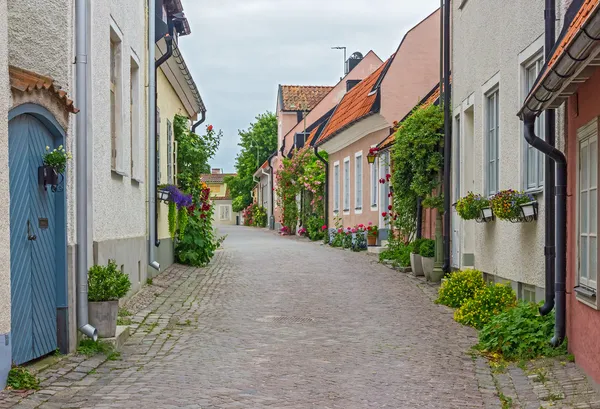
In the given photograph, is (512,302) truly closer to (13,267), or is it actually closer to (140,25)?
(13,267)

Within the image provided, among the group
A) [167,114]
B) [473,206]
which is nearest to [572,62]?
[473,206]

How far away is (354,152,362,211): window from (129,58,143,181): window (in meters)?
14.0

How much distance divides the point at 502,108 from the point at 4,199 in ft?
21.5

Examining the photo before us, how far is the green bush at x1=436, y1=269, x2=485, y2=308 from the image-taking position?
11.4m

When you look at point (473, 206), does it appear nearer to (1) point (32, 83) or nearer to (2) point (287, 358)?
(2) point (287, 358)

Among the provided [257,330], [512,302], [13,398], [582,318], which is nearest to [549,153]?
[582,318]

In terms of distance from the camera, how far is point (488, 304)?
9953mm

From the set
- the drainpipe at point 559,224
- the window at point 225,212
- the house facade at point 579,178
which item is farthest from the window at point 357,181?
the window at point 225,212

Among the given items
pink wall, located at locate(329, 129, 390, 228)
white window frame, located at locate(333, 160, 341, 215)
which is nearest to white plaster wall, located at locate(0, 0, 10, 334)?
pink wall, located at locate(329, 129, 390, 228)

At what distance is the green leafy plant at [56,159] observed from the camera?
7426 millimetres

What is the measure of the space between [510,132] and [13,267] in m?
Answer: 6.03

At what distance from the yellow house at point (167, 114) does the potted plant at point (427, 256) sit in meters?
4.82

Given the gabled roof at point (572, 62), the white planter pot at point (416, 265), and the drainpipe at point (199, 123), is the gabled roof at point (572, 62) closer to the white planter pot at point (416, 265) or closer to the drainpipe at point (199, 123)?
the white planter pot at point (416, 265)

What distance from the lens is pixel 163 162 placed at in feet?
55.9
